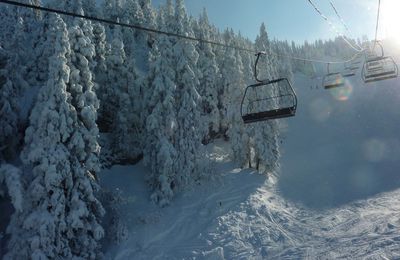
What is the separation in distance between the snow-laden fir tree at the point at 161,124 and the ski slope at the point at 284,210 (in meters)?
1.55

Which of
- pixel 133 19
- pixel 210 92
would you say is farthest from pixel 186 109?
pixel 133 19

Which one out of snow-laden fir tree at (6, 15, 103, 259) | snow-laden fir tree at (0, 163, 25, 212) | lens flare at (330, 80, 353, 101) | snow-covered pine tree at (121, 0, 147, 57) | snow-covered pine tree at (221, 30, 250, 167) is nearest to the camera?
snow-laden fir tree at (0, 163, 25, 212)

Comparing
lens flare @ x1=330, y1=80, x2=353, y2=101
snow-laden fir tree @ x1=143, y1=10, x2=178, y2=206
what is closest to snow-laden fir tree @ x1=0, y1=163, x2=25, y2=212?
snow-laden fir tree @ x1=143, y1=10, x2=178, y2=206

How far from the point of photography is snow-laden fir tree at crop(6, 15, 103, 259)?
20.8 metres

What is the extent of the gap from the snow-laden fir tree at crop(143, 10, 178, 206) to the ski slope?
1552 millimetres

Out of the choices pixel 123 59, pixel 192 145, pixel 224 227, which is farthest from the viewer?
pixel 123 59

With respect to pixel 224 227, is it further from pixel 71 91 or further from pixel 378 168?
pixel 378 168

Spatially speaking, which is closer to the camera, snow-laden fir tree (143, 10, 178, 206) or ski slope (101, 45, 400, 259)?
ski slope (101, 45, 400, 259)

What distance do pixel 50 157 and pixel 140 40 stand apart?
56465 mm

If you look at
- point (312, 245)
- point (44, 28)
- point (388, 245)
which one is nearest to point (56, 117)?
point (312, 245)

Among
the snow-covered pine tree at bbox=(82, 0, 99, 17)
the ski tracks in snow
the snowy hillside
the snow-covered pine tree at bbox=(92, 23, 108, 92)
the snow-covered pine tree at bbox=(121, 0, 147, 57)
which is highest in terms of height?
the snow-covered pine tree at bbox=(121, 0, 147, 57)

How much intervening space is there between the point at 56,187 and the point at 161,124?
1196 centimetres

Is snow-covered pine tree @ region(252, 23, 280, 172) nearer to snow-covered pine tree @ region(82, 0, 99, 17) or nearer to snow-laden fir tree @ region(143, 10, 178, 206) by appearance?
snow-laden fir tree @ region(143, 10, 178, 206)

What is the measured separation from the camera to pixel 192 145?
33844 mm
